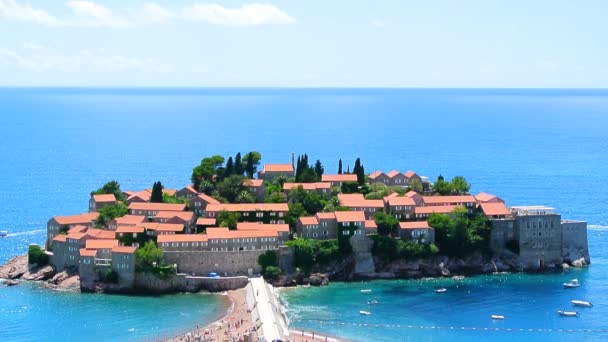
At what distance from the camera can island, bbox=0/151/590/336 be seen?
8725 centimetres

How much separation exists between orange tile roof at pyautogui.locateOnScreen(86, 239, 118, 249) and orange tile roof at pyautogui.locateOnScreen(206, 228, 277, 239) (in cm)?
914

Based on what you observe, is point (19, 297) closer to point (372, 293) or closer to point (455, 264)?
point (372, 293)

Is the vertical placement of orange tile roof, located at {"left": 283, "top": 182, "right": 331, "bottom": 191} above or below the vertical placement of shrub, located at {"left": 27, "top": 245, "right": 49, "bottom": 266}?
above

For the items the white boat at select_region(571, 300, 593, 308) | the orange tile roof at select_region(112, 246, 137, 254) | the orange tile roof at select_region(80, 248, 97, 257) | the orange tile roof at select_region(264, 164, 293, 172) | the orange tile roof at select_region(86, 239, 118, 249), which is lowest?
the white boat at select_region(571, 300, 593, 308)

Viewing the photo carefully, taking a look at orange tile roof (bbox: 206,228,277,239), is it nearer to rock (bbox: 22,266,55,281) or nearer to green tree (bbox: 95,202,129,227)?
green tree (bbox: 95,202,129,227)

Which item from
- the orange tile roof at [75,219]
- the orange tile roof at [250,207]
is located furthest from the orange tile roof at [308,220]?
the orange tile roof at [75,219]

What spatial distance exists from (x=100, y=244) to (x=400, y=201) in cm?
3107

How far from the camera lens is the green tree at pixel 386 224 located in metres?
93.7

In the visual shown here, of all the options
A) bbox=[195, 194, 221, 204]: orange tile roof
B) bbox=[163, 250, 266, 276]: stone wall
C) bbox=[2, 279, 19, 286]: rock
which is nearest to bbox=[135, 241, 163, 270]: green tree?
bbox=[163, 250, 266, 276]: stone wall

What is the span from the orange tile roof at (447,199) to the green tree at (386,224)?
7.33 metres

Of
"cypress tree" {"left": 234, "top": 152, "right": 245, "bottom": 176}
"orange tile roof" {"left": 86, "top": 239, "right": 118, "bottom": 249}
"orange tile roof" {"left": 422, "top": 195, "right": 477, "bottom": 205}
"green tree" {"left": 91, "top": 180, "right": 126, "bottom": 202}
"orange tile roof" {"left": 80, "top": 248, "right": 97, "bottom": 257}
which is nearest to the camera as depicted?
"orange tile roof" {"left": 80, "top": 248, "right": 97, "bottom": 257}

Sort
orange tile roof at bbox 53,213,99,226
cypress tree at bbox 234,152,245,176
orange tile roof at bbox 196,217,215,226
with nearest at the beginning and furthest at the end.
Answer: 1. orange tile roof at bbox 196,217,215,226
2. orange tile roof at bbox 53,213,99,226
3. cypress tree at bbox 234,152,245,176

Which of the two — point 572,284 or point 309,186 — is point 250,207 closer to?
point 309,186

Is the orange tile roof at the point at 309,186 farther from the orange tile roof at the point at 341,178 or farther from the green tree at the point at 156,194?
the green tree at the point at 156,194
